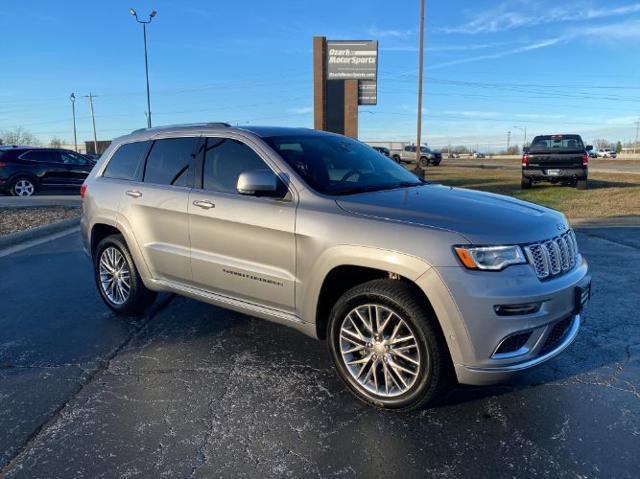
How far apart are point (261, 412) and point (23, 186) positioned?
1645 centimetres

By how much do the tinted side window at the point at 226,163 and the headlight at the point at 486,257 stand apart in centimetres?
170

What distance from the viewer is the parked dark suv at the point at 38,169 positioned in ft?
53.3

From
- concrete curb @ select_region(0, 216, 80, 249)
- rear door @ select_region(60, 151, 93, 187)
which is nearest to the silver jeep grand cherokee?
concrete curb @ select_region(0, 216, 80, 249)

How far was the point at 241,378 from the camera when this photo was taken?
12.3ft

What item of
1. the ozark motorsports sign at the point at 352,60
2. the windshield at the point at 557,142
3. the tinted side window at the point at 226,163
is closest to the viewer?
the tinted side window at the point at 226,163

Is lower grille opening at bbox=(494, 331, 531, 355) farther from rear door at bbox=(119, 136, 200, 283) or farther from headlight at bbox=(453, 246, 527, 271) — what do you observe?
rear door at bbox=(119, 136, 200, 283)

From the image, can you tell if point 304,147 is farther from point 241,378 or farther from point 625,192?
point 625,192

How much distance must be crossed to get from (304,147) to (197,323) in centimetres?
198

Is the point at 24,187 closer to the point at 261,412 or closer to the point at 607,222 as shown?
the point at 261,412

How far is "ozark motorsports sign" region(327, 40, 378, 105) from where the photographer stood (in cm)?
3809

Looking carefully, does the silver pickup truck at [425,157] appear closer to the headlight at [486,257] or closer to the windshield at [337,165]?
the windshield at [337,165]

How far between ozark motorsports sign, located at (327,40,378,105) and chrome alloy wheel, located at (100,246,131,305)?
35639 millimetres

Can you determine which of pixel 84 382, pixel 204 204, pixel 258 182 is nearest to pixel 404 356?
pixel 258 182

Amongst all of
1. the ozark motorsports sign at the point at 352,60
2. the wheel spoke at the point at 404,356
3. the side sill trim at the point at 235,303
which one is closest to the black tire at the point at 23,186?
the side sill trim at the point at 235,303
